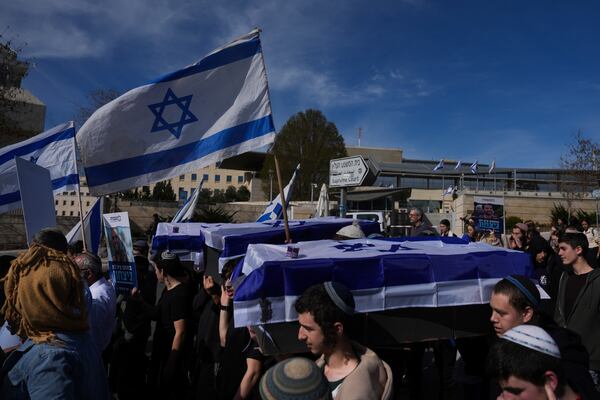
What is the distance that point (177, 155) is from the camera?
4781 mm

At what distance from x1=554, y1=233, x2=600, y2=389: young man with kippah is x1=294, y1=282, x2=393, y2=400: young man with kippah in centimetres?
228

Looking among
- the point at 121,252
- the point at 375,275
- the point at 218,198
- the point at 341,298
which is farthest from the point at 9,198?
the point at 218,198

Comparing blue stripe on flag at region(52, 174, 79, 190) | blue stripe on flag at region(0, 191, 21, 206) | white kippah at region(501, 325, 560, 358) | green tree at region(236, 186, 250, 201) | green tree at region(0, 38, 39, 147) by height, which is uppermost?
green tree at region(0, 38, 39, 147)

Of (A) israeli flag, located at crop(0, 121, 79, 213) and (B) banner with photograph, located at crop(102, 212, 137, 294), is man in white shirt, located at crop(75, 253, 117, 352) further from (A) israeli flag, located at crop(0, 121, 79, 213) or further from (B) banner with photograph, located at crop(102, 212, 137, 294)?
(A) israeli flag, located at crop(0, 121, 79, 213)

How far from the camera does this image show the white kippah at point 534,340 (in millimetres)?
1660

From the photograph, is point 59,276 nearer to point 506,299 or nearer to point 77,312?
point 77,312

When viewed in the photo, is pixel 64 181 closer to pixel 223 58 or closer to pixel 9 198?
pixel 9 198

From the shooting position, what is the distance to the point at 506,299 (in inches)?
97.7

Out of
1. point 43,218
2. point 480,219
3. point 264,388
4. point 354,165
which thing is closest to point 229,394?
point 264,388

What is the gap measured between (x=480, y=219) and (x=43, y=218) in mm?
9526

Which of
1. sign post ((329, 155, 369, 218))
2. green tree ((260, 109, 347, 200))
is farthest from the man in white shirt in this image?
green tree ((260, 109, 347, 200))

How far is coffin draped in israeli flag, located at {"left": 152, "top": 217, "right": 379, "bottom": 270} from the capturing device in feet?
14.7

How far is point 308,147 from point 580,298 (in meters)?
47.6

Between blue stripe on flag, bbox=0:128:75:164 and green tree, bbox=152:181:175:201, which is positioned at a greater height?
blue stripe on flag, bbox=0:128:75:164
